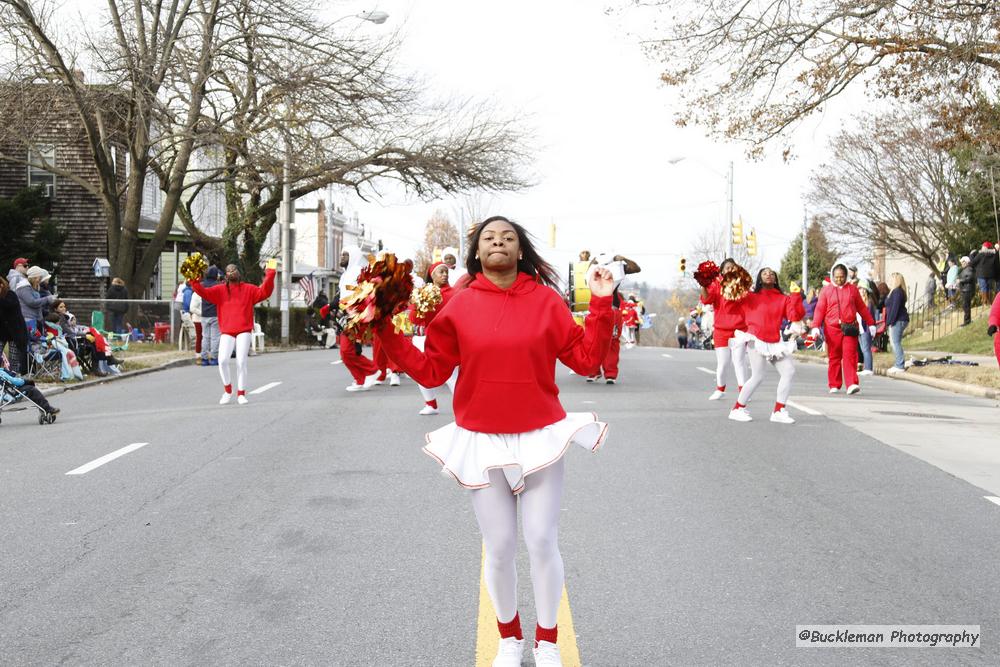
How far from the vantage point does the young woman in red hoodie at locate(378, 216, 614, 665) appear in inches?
175

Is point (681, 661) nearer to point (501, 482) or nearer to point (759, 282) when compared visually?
point (501, 482)

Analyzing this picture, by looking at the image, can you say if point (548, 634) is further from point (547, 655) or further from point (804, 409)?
point (804, 409)

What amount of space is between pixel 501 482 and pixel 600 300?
2.59 feet

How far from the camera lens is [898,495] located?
856 cm

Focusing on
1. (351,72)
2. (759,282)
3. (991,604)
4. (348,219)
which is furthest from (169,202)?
(348,219)

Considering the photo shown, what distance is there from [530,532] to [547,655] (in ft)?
1.50

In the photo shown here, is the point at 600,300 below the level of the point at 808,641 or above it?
above

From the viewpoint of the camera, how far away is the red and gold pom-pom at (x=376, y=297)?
4.50 m

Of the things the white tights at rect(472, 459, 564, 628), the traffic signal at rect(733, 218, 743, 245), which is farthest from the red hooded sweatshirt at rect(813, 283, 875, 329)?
the traffic signal at rect(733, 218, 743, 245)

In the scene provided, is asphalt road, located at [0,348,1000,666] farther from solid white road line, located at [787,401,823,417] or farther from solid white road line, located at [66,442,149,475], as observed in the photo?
solid white road line, located at [787,401,823,417]

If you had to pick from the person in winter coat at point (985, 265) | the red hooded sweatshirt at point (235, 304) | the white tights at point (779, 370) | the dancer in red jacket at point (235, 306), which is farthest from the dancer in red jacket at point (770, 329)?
the person in winter coat at point (985, 265)

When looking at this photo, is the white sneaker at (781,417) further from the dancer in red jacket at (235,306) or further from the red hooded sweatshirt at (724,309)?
the dancer in red jacket at (235,306)

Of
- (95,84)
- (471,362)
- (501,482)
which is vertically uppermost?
(95,84)

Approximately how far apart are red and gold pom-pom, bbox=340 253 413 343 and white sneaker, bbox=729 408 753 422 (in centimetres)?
930
